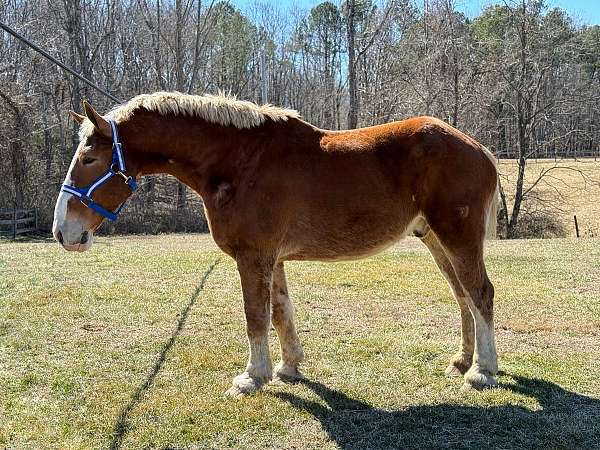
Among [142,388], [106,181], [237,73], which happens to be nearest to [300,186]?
[106,181]

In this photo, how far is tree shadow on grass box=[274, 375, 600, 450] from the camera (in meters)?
3.53

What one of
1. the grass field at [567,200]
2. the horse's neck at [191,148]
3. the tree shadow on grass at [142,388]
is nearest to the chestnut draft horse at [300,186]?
the horse's neck at [191,148]

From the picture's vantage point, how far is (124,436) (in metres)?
3.66

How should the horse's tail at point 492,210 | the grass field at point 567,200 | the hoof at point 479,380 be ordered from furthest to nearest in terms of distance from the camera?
1. the grass field at point 567,200
2. the horse's tail at point 492,210
3. the hoof at point 479,380

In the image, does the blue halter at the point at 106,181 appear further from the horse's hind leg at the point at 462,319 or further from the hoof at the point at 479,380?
the hoof at the point at 479,380

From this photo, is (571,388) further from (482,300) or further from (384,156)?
(384,156)

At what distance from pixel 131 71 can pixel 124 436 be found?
34.4 m

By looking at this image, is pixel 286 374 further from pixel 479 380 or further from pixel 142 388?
pixel 479 380

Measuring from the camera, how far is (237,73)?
4259 cm

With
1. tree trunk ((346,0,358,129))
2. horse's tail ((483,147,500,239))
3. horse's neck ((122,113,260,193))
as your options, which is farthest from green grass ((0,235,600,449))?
tree trunk ((346,0,358,129))

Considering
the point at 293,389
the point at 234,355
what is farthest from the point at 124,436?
the point at 234,355

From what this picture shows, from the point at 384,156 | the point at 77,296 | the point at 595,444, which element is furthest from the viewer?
the point at 77,296

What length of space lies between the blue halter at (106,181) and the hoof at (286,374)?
1917mm

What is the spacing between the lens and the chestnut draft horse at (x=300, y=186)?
424cm
